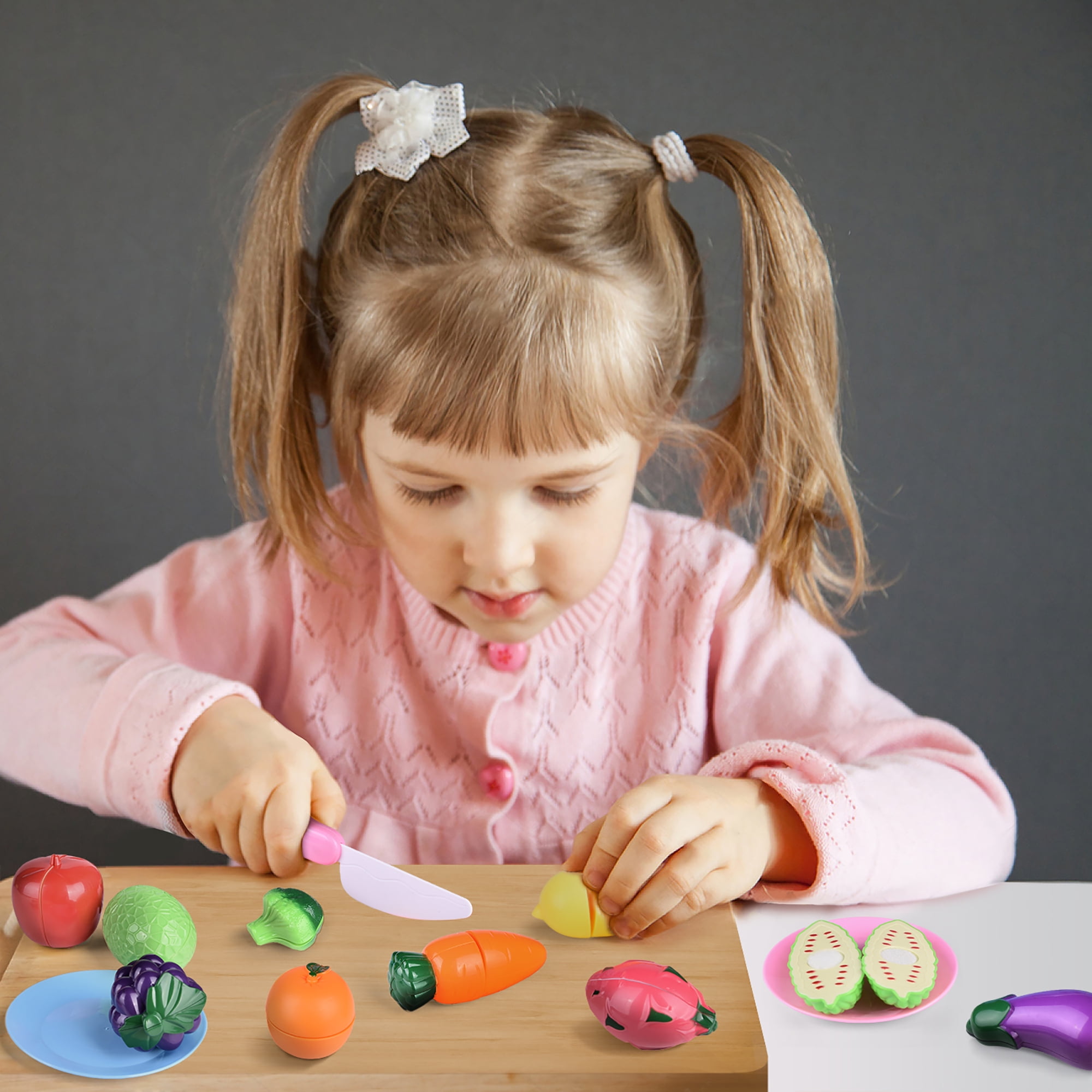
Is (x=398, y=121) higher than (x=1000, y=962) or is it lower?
higher

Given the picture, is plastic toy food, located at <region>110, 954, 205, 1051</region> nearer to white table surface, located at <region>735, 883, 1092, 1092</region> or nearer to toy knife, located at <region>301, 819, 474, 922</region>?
toy knife, located at <region>301, 819, 474, 922</region>

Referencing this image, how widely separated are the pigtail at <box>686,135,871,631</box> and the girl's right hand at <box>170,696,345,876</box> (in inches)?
13.2

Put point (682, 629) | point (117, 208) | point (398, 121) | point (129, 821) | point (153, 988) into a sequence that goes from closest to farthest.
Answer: point (153, 988) → point (398, 121) → point (682, 629) → point (117, 208) → point (129, 821)

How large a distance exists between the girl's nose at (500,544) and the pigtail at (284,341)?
0.58ft

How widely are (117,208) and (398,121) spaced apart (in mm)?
354

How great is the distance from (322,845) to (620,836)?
0.14 metres

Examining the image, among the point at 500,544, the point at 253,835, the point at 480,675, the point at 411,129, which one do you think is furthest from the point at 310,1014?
the point at 411,129

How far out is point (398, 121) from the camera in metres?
0.67

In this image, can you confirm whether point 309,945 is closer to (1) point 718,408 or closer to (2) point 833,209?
(1) point 718,408

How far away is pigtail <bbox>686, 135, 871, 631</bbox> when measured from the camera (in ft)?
2.22

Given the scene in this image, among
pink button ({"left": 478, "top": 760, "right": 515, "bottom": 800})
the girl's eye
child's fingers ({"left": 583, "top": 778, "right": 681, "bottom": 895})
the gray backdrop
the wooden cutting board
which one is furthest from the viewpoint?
the gray backdrop

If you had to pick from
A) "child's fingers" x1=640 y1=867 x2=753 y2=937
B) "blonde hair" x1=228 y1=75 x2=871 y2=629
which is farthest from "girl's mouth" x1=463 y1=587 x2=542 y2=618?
"child's fingers" x1=640 y1=867 x2=753 y2=937

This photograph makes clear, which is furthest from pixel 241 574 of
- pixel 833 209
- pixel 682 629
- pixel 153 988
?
pixel 833 209

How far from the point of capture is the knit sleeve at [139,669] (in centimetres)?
64
